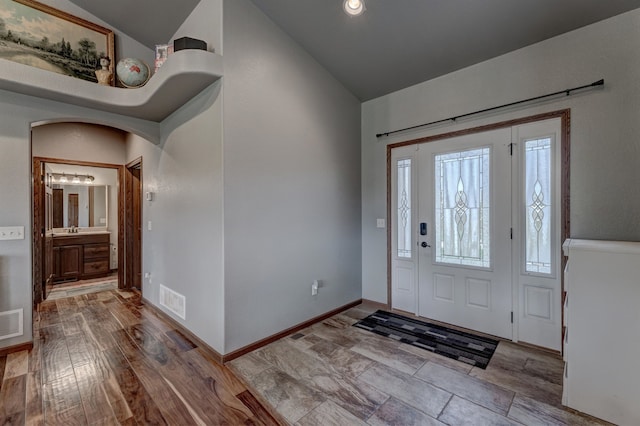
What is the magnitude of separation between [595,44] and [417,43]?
1430mm

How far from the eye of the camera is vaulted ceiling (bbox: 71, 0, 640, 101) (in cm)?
234

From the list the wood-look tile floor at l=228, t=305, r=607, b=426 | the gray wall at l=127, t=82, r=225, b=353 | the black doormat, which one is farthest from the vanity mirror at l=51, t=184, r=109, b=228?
the black doormat

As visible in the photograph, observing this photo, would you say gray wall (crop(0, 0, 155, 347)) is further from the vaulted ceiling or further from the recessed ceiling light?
the recessed ceiling light

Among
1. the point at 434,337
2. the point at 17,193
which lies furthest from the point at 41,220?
the point at 434,337

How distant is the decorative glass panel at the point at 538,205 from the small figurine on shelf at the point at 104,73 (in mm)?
4280

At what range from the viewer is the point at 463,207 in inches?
123

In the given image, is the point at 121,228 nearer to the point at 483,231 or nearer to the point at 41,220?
the point at 41,220

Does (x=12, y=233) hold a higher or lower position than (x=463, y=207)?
lower

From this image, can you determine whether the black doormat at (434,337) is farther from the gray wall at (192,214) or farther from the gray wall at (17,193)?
the gray wall at (17,193)

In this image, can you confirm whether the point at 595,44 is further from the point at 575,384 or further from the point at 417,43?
the point at 575,384

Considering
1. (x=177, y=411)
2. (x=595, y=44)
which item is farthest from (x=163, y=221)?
(x=595, y=44)

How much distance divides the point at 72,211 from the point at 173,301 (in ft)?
13.7

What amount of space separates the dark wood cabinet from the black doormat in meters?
5.22

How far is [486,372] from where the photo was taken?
7.53 feet
